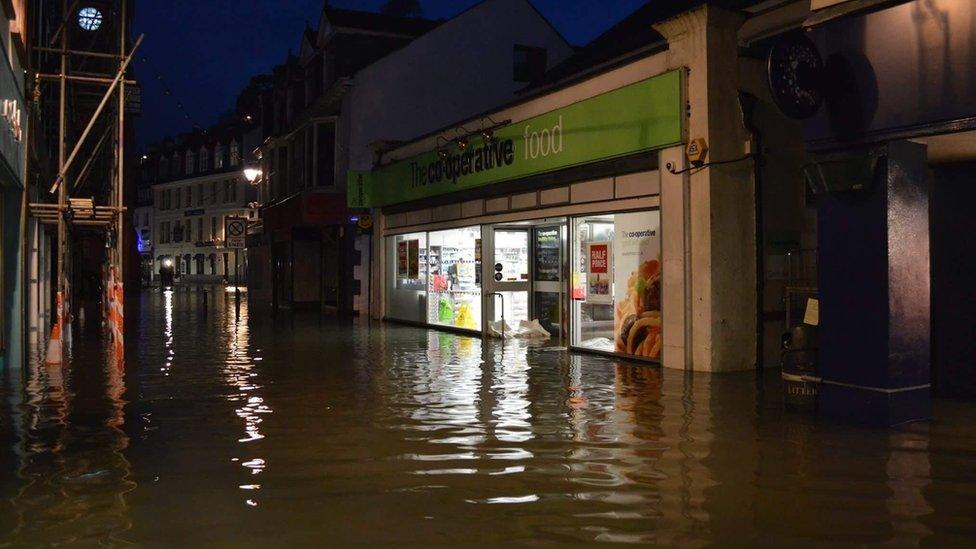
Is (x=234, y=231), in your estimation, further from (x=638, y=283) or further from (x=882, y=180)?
(x=882, y=180)

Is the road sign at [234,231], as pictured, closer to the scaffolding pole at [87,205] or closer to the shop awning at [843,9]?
the scaffolding pole at [87,205]

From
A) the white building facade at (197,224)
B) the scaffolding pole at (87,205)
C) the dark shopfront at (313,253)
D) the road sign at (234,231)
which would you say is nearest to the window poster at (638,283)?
the scaffolding pole at (87,205)

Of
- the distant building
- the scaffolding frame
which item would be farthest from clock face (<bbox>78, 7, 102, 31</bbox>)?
the distant building

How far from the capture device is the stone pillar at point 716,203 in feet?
39.8

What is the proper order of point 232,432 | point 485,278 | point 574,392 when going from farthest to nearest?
point 485,278, point 574,392, point 232,432

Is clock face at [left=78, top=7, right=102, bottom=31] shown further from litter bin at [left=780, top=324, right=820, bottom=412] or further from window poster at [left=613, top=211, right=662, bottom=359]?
Result: litter bin at [left=780, top=324, right=820, bottom=412]

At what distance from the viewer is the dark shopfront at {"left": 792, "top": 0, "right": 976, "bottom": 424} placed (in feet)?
25.0

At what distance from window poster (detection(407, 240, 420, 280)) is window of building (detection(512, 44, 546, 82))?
25.7 ft

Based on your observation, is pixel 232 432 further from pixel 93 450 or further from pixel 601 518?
pixel 601 518

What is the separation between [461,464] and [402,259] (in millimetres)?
16685

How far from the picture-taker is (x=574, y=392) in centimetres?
1038

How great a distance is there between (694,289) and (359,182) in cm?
1393

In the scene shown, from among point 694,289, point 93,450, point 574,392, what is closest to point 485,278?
point 694,289

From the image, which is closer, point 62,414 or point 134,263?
point 62,414
